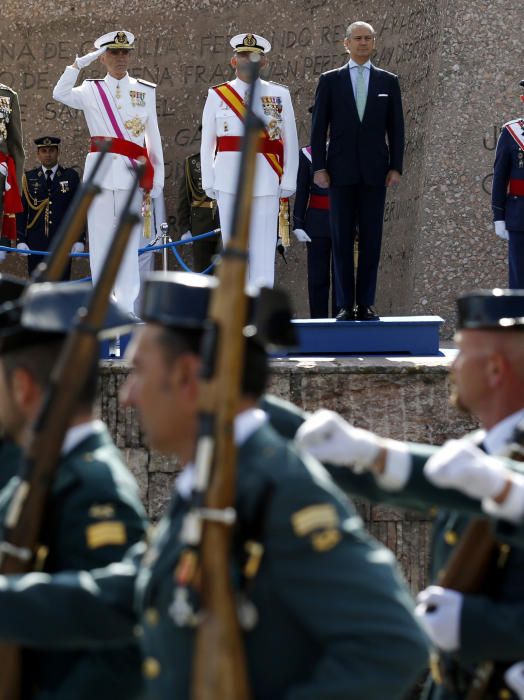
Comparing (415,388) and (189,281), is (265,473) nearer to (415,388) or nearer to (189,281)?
(189,281)

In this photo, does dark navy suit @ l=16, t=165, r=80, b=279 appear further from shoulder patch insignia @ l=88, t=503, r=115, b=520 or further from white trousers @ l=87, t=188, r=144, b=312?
shoulder patch insignia @ l=88, t=503, r=115, b=520

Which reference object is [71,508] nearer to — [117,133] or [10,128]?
[117,133]

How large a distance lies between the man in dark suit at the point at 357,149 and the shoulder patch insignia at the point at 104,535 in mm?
5822

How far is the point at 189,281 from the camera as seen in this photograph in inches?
101

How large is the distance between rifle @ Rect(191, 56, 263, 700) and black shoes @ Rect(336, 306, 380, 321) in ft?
19.1

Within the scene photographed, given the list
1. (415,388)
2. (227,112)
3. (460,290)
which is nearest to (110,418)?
(415,388)

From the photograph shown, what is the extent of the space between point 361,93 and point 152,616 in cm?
652

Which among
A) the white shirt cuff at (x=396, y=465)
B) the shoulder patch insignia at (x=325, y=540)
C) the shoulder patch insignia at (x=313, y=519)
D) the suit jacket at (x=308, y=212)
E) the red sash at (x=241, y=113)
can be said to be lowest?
the shoulder patch insignia at (x=325, y=540)

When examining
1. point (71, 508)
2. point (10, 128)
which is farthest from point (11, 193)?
point (71, 508)

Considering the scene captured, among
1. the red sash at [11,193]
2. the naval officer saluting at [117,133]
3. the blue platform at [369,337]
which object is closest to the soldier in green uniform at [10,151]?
the red sash at [11,193]

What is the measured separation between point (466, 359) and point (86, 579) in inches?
40.0

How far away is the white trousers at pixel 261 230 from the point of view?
890 cm

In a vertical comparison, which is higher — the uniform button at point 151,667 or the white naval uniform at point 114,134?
the white naval uniform at point 114,134

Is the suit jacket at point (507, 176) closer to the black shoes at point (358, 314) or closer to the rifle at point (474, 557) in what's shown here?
the black shoes at point (358, 314)
